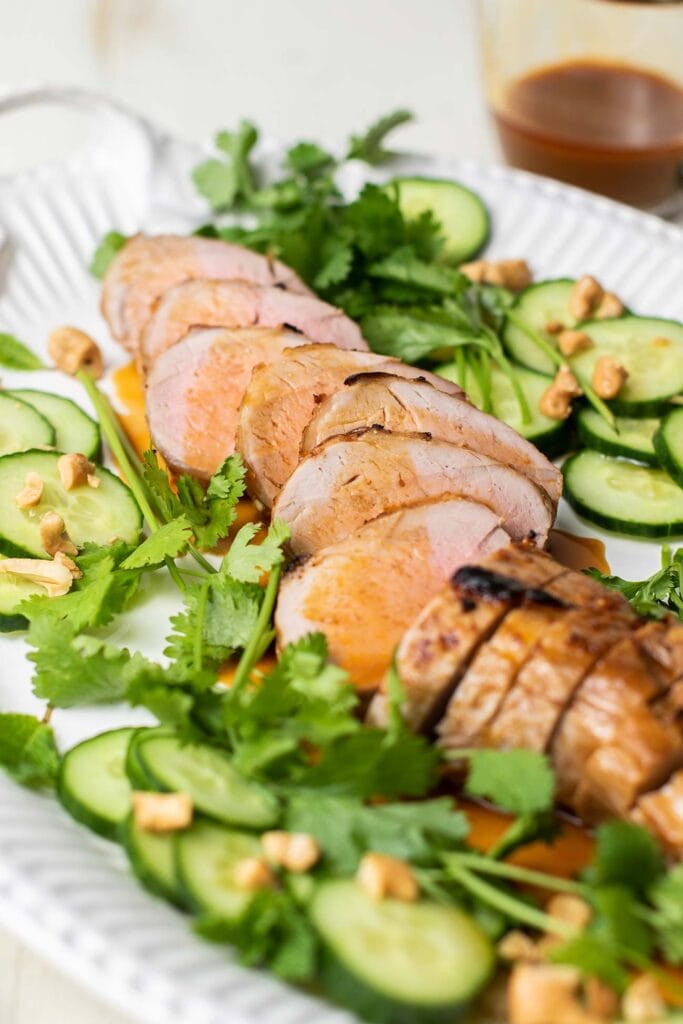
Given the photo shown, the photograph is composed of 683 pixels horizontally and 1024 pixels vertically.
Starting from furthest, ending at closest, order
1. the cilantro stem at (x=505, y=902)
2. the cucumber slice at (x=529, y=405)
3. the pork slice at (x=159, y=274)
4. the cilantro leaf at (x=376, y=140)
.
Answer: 1. the cilantro leaf at (x=376, y=140)
2. the pork slice at (x=159, y=274)
3. the cucumber slice at (x=529, y=405)
4. the cilantro stem at (x=505, y=902)

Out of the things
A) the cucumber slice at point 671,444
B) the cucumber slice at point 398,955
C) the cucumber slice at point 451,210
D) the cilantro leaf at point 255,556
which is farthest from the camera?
the cucumber slice at point 451,210

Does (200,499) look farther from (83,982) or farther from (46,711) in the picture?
(83,982)

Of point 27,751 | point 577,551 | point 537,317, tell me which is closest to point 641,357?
point 537,317

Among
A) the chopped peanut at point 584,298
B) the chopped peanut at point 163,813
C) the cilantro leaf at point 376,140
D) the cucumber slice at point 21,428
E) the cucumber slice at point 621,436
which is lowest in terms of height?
the cucumber slice at point 621,436

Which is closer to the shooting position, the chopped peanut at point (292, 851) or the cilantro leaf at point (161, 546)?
the chopped peanut at point (292, 851)

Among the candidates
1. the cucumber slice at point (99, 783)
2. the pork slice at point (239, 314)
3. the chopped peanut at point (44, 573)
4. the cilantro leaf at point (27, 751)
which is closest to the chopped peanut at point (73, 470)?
the chopped peanut at point (44, 573)

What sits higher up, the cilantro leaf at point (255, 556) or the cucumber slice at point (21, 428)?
the cucumber slice at point (21, 428)

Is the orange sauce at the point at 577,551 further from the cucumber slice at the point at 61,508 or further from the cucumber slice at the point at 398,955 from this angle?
the cucumber slice at the point at 398,955
